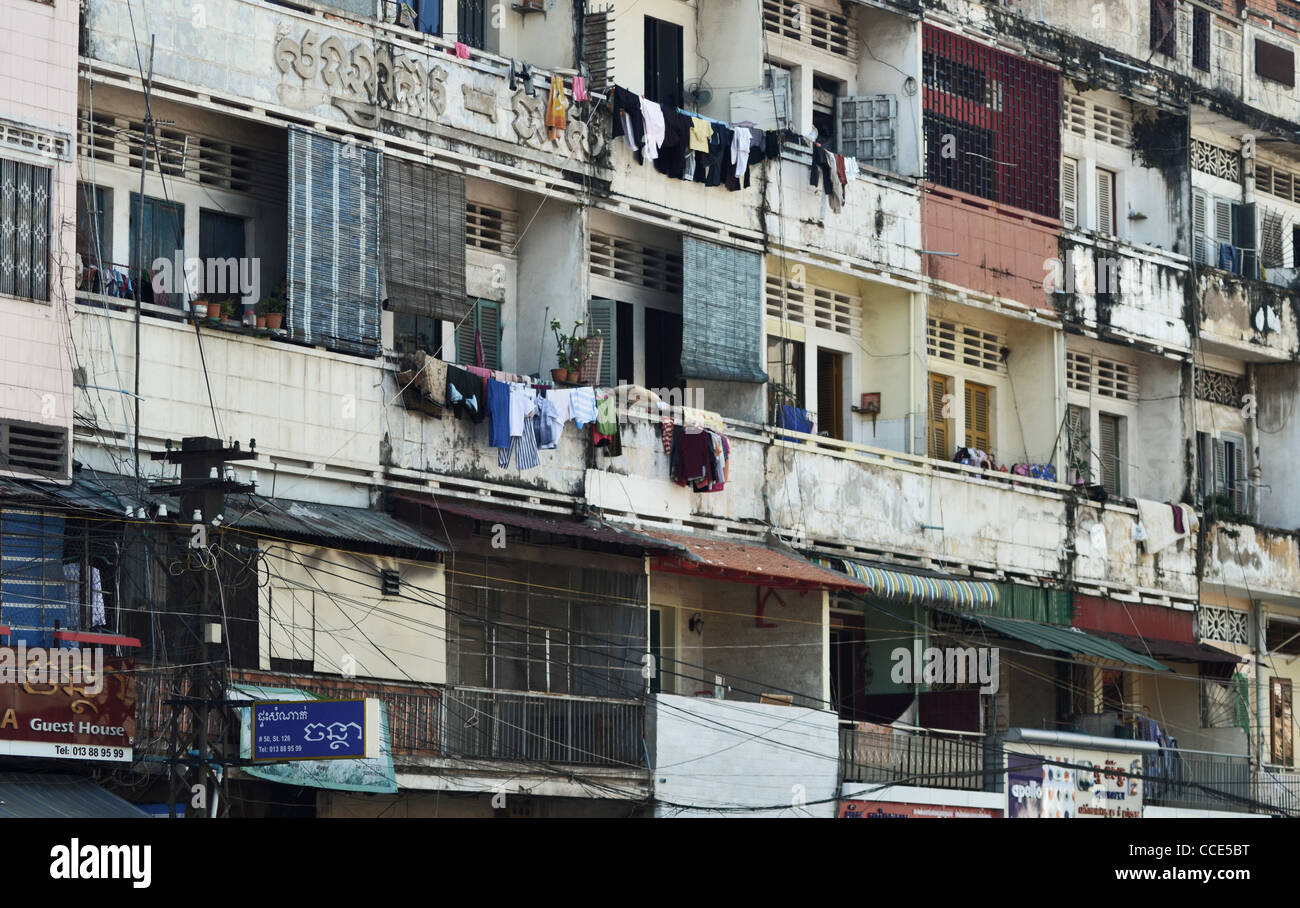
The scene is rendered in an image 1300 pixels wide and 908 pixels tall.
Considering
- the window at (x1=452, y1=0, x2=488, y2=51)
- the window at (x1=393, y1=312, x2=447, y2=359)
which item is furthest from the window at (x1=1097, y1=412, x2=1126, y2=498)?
the window at (x1=393, y1=312, x2=447, y2=359)

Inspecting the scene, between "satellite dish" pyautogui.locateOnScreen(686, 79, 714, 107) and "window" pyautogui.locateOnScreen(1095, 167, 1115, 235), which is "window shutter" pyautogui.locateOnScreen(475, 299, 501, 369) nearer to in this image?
"satellite dish" pyautogui.locateOnScreen(686, 79, 714, 107)

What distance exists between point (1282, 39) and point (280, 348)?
21973 mm

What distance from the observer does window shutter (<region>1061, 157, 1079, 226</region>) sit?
36.7 metres

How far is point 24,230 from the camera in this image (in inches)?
880

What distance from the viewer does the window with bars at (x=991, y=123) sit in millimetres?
33750

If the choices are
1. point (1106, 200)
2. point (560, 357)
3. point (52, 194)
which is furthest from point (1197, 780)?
point (52, 194)

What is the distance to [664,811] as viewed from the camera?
89.4 ft

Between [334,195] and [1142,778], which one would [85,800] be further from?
[1142,778]

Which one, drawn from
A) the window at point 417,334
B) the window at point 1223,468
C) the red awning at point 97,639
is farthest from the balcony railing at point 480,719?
the window at point 1223,468

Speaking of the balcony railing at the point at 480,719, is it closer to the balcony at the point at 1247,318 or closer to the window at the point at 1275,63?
the balcony at the point at 1247,318

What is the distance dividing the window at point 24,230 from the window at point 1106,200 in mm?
19646

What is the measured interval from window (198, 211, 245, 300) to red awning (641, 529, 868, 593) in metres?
5.63

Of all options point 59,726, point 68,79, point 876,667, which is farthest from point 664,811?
point 68,79

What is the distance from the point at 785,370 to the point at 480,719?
26.8ft
